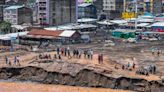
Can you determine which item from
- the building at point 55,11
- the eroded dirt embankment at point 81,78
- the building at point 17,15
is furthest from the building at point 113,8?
the eroded dirt embankment at point 81,78

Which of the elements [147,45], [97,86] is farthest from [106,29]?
[97,86]

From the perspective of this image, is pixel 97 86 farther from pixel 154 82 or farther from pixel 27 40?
pixel 27 40

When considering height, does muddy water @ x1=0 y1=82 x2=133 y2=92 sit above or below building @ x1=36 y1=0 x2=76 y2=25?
below

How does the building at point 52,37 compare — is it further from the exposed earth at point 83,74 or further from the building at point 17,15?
the building at point 17,15

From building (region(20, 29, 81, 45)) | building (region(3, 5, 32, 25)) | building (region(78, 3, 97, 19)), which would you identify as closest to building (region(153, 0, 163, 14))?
building (region(78, 3, 97, 19))

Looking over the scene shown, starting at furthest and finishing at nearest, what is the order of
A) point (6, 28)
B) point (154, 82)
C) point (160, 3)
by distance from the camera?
point (160, 3)
point (6, 28)
point (154, 82)

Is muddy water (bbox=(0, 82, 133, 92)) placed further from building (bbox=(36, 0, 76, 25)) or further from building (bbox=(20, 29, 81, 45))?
building (bbox=(36, 0, 76, 25))

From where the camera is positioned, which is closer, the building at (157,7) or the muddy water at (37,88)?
the muddy water at (37,88)
